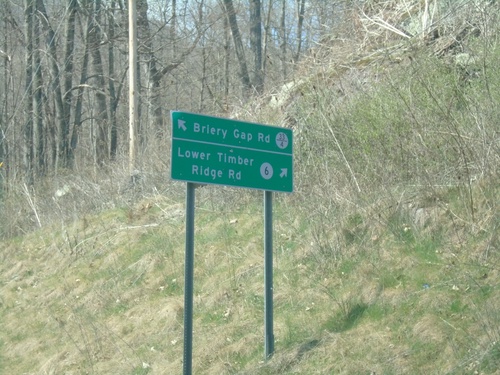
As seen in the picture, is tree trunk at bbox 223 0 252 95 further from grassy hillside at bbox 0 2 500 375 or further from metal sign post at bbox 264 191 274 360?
metal sign post at bbox 264 191 274 360

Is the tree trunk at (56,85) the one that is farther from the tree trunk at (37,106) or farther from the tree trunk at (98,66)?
the tree trunk at (98,66)

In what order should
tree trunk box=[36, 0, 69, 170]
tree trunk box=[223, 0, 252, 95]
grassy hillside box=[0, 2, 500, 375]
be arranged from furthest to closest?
tree trunk box=[223, 0, 252, 95], tree trunk box=[36, 0, 69, 170], grassy hillside box=[0, 2, 500, 375]

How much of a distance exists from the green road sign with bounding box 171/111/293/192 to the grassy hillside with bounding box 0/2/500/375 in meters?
1.45

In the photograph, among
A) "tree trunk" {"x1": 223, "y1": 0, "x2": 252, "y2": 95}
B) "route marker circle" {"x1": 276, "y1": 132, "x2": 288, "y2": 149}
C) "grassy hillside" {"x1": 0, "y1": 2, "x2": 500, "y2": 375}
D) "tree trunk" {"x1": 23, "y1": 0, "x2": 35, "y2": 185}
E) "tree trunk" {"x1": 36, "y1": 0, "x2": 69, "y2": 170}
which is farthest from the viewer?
"tree trunk" {"x1": 223, "y1": 0, "x2": 252, "y2": 95}

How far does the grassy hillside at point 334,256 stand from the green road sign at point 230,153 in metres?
1.45

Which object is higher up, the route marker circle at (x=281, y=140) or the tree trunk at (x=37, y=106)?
the tree trunk at (x=37, y=106)

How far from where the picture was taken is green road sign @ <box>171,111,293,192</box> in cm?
732

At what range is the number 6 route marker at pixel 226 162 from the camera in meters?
7.32

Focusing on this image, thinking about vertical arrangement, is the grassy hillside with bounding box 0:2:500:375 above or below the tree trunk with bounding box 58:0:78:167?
below

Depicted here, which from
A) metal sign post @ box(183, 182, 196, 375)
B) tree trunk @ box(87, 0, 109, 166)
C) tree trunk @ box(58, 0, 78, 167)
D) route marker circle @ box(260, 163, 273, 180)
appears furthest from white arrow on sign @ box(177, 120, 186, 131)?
tree trunk @ box(58, 0, 78, 167)

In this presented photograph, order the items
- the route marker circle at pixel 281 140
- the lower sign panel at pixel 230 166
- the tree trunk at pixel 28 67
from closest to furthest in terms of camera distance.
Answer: the lower sign panel at pixel 230 166 → the route marker circle at pixel 281 140 → the tree trunk at pixel 28 67

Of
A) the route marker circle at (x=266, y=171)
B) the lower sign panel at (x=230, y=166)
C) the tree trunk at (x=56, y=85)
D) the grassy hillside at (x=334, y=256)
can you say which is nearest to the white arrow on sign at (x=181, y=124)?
the lower sign panel at (x=230, y=166)

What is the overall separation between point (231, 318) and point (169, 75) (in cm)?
2168

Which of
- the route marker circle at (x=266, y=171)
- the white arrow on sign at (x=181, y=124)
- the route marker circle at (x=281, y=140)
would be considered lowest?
the route marker circle at (x=266, y=171)
